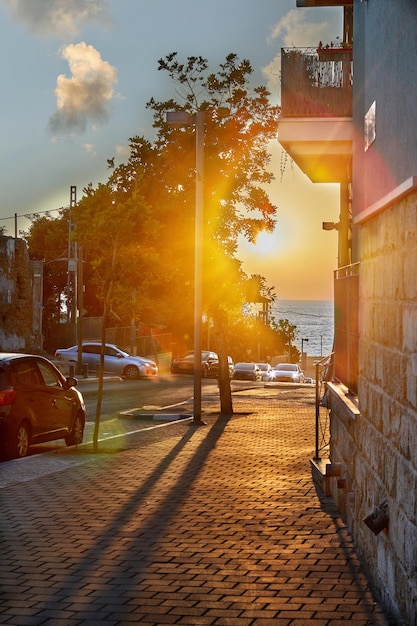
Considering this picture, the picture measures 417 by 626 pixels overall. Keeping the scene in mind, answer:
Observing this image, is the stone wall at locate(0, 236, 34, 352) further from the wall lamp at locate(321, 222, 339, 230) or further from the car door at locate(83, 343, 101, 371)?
the wall lamp at locate(321, 222, 339, 230)

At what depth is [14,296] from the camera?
46.2 m

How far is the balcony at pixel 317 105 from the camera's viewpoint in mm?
17297

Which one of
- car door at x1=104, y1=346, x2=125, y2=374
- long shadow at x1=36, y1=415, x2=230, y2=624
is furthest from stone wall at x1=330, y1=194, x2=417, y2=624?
car door at x1=104, y1=346, x2=125, y2=374

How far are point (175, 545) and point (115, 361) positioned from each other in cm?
3752

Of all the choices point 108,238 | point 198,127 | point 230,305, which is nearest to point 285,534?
point 108,238

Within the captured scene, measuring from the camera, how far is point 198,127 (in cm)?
2186

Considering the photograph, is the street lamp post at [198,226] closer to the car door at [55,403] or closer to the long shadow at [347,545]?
the car door at [55,403]

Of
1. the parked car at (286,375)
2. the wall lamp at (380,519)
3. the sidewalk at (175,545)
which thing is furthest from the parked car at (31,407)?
the parked car at (286,375)

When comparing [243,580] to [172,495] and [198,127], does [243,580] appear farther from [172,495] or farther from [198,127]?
[198,127]

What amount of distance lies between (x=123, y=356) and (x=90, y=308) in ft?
87.6

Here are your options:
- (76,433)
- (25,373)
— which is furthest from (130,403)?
(25,373)

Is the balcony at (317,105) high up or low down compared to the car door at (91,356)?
up

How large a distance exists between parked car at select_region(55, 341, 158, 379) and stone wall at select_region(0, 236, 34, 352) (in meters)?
2.15

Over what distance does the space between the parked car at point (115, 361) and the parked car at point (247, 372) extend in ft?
41.7
